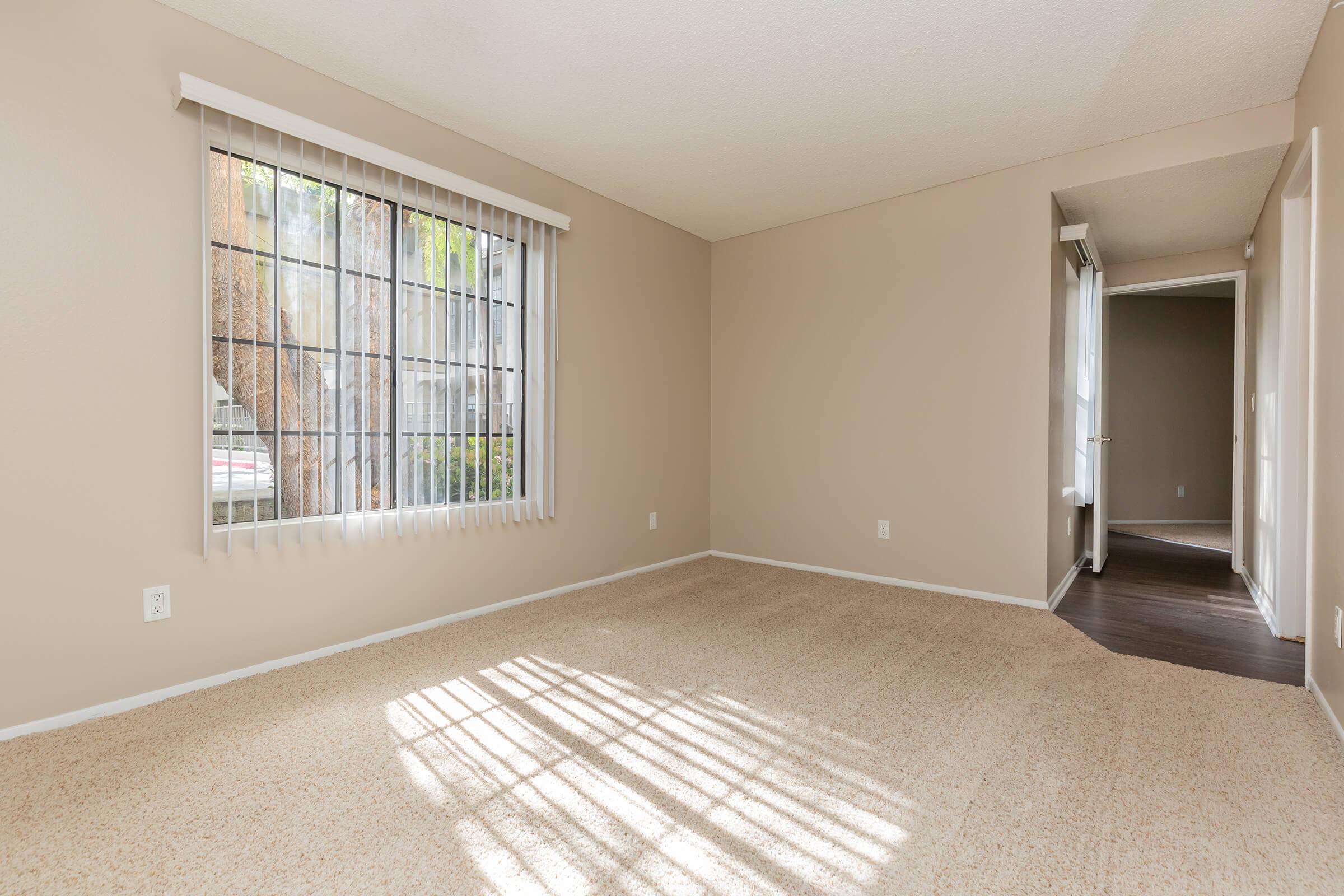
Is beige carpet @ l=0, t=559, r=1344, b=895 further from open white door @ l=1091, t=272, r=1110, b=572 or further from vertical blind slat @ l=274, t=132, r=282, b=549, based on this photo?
open white door @ l=1091, t=272, r=1110, b=572

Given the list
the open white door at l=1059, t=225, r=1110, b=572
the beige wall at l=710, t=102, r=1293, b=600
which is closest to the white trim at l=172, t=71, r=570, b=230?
the beige wall at l=710, t=102, r=1293, b=600

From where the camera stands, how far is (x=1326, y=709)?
2166mm

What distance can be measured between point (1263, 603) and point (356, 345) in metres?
4.78

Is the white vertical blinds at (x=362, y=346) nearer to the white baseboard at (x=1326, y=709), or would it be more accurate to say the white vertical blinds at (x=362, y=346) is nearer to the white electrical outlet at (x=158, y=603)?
the white electrical outlet at (x=158, y=603)

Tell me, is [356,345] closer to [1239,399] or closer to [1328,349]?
[1328,349]

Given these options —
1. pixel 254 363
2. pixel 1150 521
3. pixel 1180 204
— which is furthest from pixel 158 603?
pixel 1150 521

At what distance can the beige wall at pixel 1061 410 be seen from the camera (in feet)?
11.5

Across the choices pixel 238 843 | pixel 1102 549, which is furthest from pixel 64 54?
pixel 1102 549

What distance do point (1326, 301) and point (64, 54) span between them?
420cm

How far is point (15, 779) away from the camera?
174cm

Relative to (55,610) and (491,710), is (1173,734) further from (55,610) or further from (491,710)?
(55,610)

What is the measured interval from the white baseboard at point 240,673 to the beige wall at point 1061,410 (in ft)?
8.89

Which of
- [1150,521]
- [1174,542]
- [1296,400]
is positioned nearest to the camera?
[1296,400]

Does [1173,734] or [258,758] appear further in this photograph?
[1173,734]
